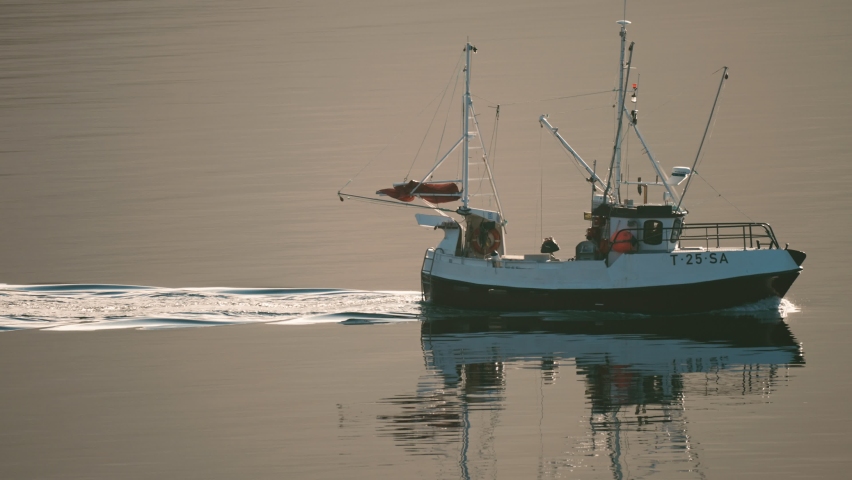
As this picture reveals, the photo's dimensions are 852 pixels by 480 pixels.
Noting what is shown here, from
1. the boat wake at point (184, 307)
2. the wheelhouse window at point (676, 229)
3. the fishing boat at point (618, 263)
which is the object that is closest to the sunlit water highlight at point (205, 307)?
the boat wake at point (184, 307)

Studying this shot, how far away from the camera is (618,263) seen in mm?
51938

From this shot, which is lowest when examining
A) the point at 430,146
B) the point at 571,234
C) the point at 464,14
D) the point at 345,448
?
the point at 345,448

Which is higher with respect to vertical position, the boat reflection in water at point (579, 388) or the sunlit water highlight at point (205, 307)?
the sunlit water highlight at point (205, 307)

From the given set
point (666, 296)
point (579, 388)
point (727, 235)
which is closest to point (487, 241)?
point (666, 296)

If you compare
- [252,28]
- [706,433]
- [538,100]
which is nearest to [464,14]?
[252,28]

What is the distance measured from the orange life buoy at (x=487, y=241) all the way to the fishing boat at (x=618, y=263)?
4 centimetres

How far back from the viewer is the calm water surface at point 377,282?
36.0m

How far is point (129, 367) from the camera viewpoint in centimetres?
4491

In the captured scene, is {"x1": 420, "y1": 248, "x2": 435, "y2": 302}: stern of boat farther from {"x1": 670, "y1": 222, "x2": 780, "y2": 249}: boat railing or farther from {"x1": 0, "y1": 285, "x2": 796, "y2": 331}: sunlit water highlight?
{"x1": 670, "y1": 222, "x2": 780, "y2": 249}: boat railing

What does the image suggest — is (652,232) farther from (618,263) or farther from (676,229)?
(618,263)

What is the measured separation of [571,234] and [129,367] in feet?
85.3

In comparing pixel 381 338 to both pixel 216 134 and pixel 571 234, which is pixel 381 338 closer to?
pixel 571 234

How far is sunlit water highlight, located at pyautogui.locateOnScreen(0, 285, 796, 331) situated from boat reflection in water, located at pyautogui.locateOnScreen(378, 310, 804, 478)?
1824 millimetres

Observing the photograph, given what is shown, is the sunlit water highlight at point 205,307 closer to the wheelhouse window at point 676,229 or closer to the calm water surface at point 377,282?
the calm water surface at point 377,282
